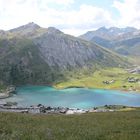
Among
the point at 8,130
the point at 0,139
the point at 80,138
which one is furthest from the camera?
the point at 8,130

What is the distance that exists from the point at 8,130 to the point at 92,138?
8548mm

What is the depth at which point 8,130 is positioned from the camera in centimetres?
3225

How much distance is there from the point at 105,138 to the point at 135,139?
119 inches

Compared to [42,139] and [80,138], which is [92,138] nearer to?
[80,138]

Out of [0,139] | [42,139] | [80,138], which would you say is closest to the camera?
[0,139]

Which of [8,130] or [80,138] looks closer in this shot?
[80,138]

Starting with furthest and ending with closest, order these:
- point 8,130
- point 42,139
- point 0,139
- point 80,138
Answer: point 8,130
point 80,138
point 42,139
point 0,139

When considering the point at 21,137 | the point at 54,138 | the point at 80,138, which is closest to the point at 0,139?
the point at 21,137

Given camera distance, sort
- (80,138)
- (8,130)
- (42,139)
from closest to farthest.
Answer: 1. (42,139)
2. (80,138)
3. (8,130)

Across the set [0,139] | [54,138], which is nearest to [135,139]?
[54,138]

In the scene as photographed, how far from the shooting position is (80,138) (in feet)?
95.1

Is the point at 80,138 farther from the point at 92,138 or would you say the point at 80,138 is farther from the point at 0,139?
the point at 0,139

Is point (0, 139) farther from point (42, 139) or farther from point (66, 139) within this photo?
point (66, 139)

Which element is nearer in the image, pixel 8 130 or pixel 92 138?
pixel 92 138
